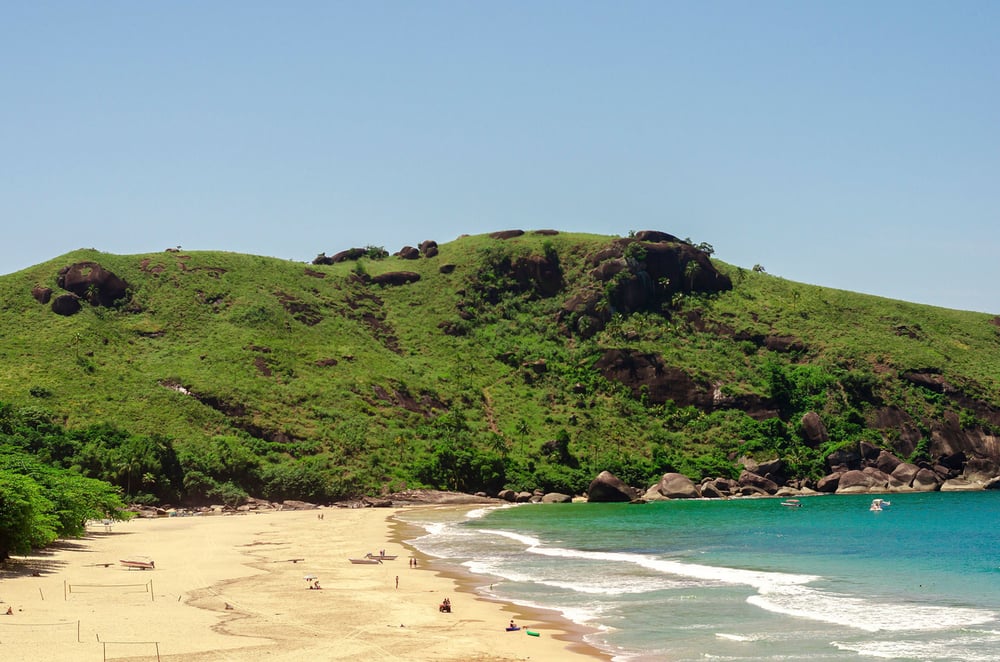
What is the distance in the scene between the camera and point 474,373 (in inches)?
6235

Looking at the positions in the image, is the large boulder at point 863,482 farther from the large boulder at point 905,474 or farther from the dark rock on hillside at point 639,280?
the dark rock on hillside at point 639,280

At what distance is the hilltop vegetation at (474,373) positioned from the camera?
109 meters

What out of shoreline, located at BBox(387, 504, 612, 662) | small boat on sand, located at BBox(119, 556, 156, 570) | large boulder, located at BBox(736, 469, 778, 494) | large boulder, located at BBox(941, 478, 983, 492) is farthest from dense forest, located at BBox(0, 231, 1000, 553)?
shoreline, located at BBox(387, 504, 612, 662)

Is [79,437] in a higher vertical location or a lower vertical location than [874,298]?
lower

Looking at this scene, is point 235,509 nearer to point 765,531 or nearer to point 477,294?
point 765,531

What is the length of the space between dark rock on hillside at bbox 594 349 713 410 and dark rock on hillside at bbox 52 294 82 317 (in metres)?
88.0

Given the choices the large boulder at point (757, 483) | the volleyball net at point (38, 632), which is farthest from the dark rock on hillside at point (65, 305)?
the volleyball net at point (38, 632)

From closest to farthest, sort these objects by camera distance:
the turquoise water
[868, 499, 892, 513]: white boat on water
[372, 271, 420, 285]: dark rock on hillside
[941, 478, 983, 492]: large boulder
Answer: the turquoise water → [868, 499, 892, 513]: white boat on water → [941, 478, 983, 492]: large boulder → [372, 271, 420, 285]: dark rock on hillside

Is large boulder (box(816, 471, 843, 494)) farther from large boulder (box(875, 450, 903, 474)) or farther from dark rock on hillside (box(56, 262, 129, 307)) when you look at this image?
dark rock on hillside (box(56, 262, 129, 307))

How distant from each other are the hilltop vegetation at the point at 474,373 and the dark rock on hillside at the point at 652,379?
0.37m

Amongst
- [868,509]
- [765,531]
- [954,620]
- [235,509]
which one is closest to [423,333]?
[235,509]

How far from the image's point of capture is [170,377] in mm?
123000

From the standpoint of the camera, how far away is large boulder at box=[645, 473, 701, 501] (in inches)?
4567

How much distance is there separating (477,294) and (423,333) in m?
20.3
